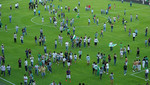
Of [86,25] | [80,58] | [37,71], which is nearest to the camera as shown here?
[37,71]

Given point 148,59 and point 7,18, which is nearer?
point 148,59

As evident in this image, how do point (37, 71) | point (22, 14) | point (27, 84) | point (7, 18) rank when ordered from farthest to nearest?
point (22, 14) < point (7, 18) < point (37, 71) < point (27, 84)

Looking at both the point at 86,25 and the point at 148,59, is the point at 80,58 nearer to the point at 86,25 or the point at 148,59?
the point at 148,59

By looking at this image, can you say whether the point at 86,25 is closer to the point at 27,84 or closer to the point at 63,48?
the point at 63,48

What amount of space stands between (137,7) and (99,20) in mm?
18233

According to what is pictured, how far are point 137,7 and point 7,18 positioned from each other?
1352 inches

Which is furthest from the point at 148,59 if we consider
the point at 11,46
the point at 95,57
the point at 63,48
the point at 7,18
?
the point at 7,18

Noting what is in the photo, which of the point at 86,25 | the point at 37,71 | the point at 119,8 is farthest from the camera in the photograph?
the point at 119,8

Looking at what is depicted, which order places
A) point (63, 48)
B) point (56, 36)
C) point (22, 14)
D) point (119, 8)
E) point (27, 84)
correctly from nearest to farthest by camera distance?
point (27, 84) → point (63, 48) → point (56, 36) → point (22, 14) → point (119, 8)

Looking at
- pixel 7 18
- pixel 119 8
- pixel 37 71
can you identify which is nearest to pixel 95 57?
pixel 37 71

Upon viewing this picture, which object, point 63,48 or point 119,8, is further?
point 119,8

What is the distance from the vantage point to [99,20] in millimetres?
69250

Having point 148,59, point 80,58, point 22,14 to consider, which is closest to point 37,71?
point 80,58

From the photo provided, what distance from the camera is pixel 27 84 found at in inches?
1483
